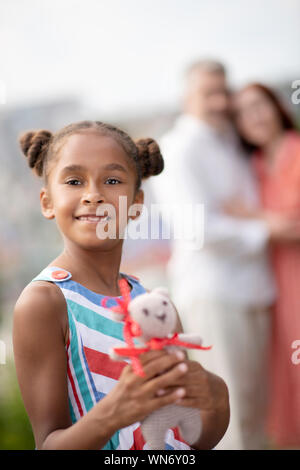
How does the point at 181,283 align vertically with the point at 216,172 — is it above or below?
below

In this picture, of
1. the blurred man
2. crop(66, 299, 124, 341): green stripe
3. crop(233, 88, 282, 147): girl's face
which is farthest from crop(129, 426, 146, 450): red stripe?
crop(233, 88, 282, 147): girl's face

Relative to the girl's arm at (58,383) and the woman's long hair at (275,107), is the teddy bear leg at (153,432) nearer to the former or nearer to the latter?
the girl's arm at (58,383)

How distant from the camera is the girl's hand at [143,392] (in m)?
0.53

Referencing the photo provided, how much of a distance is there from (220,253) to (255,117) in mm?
432

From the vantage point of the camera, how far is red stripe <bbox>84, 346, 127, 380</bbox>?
1.95ft

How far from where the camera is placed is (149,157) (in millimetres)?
699

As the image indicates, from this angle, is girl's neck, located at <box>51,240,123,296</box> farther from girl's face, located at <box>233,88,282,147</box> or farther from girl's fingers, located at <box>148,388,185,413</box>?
girl's face, located at <box>233,88,282,147</box>

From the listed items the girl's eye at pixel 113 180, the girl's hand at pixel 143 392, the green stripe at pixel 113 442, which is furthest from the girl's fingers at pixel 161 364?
the girl's eye at pixel 113 180

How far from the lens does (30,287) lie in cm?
60

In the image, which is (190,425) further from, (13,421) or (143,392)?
(13,421)
